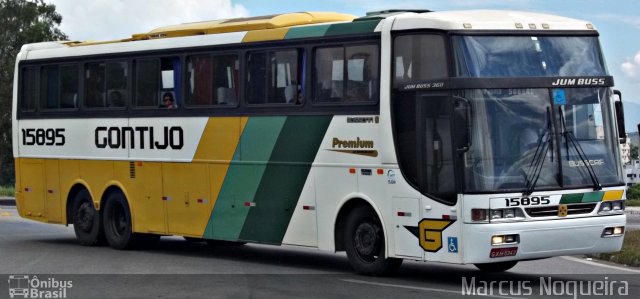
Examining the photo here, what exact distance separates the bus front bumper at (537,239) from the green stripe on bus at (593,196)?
0.73ft

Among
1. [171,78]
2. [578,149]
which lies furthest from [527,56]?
[171,78]

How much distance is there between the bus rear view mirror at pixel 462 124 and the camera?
14492mm

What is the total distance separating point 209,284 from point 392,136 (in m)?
2.85

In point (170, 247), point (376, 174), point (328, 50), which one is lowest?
point (170, 247)

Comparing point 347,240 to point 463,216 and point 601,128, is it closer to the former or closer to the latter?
point 463,216

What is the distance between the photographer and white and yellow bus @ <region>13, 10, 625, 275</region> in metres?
14.7

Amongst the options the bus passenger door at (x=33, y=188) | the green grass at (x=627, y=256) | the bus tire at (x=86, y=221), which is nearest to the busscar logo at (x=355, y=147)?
the green grass at (x=627, y=256)

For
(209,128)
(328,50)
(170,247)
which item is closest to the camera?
(328,50)

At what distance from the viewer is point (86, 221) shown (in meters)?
21.7

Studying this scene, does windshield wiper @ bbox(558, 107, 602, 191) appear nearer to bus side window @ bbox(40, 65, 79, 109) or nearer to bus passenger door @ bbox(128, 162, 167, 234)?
bus passenger door @ bbox(128, 162, 167, 234)

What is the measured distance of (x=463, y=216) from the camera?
47.8ft

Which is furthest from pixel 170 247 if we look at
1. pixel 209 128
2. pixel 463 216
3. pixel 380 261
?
pixel 463 216

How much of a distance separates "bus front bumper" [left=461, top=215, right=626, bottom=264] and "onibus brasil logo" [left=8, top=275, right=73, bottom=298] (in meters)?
4.59

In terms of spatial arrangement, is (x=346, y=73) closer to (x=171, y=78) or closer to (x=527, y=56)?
(x=527, y=56)
